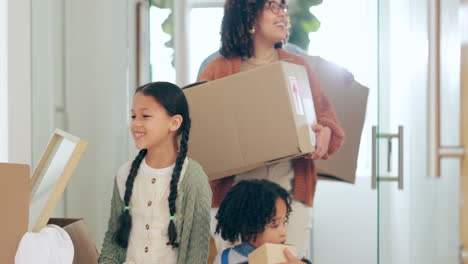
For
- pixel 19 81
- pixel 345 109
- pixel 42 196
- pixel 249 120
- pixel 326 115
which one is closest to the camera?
pixel 42 196

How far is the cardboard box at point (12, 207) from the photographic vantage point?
1.61m

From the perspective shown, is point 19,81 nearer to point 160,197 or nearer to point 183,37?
point 183,37

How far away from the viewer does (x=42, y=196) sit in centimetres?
179

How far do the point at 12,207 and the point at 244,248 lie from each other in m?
0.65

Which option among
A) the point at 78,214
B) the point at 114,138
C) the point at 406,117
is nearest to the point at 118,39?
the point at 114,138

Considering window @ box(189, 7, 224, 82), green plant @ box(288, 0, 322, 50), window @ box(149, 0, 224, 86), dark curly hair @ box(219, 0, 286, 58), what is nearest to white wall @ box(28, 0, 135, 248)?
window @ box(149, 0, 224, 86)

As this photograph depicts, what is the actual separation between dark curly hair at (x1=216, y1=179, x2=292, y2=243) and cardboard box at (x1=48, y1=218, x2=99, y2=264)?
0.46 metres

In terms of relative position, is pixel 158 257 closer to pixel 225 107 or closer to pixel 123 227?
pixel 123 227

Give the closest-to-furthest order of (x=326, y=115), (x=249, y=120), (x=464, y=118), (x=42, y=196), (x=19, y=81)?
1. (x=464, y=118)
2. (x=42, y=196)
3. (x=249, y=120)
4. (x=326, y=115)
5. (x=19, y=81)

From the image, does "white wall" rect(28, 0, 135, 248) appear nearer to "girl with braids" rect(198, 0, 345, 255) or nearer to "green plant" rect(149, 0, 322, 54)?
"girl with braids" rect(198, 0, 345, 255)

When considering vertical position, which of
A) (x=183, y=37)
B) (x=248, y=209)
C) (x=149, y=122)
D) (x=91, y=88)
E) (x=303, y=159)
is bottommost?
(x=248, y=209)

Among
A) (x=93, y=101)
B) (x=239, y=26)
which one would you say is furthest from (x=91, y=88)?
(x=239, y=26)

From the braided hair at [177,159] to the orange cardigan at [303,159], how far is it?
15.6 inches

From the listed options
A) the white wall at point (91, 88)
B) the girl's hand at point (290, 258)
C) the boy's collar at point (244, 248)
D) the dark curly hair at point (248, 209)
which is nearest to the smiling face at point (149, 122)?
the dark curly hair at point (248, 209)
